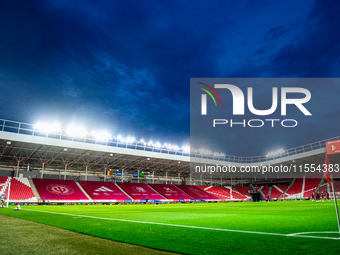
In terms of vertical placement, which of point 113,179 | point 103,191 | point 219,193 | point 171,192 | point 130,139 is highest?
point 130,139

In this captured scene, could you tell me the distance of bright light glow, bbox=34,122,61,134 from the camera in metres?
32.7

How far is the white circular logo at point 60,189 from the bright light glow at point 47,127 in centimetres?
1055

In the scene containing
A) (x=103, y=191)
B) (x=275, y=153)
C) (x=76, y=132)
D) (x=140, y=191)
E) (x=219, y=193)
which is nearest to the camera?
(x=76, y=132)

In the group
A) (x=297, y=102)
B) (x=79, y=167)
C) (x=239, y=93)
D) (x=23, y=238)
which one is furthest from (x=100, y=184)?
(x=23, y=238)

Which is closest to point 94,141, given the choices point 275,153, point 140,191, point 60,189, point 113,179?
point 60,189

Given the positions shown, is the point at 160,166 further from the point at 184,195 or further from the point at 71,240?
the point at 71,240

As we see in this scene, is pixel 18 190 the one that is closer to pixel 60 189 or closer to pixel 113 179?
pixel 60 189

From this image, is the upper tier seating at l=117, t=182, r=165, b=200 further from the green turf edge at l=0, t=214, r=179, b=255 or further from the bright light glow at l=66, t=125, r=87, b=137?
the green turf edge at l=0, t=214, r=179, b=255

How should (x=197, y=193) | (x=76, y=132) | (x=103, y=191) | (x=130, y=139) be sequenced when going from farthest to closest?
(x=197, y=193), (x=103, y=191), (x=130, y=139), (x=76, y=132)

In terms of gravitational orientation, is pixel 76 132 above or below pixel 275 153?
below

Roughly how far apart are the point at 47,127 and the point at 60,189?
12317 millimetres

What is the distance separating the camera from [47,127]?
33.1m

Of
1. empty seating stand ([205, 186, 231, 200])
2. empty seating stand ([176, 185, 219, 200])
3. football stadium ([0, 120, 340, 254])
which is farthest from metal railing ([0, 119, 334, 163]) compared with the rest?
empty seating stand ([205, 186, 231, 200])

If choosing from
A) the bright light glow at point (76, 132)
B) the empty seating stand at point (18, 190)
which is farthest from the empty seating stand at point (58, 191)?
the bright light glow at point (76, 132)
